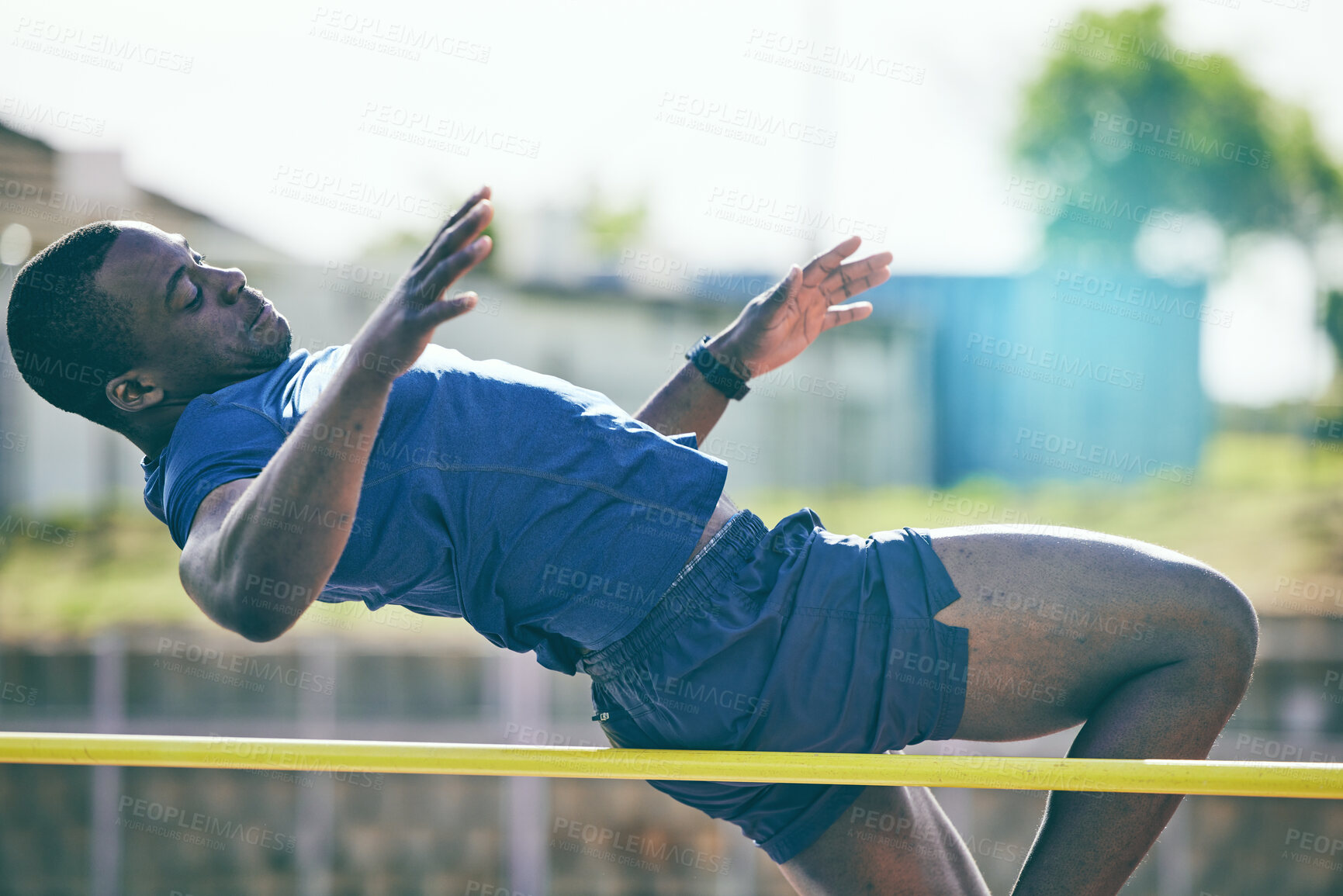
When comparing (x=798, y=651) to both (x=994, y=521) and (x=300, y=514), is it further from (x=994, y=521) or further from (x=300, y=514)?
(x=994, y=521)

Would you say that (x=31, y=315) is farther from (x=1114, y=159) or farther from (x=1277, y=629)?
(x=1114, y=159)

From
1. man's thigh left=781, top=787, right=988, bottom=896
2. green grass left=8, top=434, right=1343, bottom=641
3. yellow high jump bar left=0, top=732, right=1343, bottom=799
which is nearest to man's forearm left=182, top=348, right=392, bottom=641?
yellow high jump bar left=0, top=732, right=1343, bottom=799

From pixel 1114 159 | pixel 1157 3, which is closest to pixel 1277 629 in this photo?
pixel 1114 159

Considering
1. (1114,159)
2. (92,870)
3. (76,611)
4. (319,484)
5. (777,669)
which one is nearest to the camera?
(319,484)

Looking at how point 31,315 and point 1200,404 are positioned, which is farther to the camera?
point 1200,404

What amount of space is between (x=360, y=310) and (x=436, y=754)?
10.9m

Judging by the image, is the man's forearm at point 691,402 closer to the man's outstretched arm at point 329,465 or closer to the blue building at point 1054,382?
the man's outstretched arm at point 329,465

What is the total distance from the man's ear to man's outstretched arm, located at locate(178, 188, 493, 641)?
455 millimetres

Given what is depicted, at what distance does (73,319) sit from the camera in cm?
170

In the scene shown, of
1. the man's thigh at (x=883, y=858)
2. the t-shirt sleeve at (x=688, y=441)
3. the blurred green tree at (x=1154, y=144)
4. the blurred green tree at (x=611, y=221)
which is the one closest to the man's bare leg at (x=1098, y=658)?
the man's thigh at (x=883, y=858)

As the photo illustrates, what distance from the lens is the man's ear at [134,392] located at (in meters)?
1.74

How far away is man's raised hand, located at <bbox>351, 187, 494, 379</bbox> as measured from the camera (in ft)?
4.50

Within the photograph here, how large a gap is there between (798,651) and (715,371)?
0.77 metres

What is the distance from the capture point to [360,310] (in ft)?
39.5
